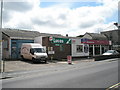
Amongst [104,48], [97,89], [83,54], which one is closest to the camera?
[97,89]

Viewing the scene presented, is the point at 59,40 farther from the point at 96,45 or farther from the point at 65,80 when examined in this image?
the point at 65,80

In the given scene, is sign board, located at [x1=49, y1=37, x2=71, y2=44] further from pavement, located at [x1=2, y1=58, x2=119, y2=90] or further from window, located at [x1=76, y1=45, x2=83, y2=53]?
pavement, located at [x1=2, y1=58, x2=119, y2=90]

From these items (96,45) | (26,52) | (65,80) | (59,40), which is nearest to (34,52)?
(26,52)

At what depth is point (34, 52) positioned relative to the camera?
21.7 meters

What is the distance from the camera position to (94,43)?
117ft

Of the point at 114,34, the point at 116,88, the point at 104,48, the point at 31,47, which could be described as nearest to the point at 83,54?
the point at 104,48

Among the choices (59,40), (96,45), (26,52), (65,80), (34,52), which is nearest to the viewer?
(65,80)

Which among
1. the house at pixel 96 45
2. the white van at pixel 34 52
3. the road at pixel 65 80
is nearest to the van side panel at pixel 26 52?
the white van at pixel 34 52

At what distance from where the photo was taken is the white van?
69.2 feet

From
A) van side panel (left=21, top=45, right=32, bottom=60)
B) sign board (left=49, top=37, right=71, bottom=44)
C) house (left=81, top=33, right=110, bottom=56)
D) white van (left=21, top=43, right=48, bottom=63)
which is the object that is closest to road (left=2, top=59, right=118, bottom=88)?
white van (left=21, top=43, right=48, bottom=63)

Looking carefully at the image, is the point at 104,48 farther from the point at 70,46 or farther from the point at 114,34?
the point at 114,34

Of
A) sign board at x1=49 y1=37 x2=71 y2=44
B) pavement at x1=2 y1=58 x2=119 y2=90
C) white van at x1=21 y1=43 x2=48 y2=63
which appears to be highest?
sign board at x1=49 y1=37 x2=71 y2=44

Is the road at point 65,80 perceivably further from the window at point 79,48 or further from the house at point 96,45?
the house at point 96,45

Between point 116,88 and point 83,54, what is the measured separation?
87.7 ft
